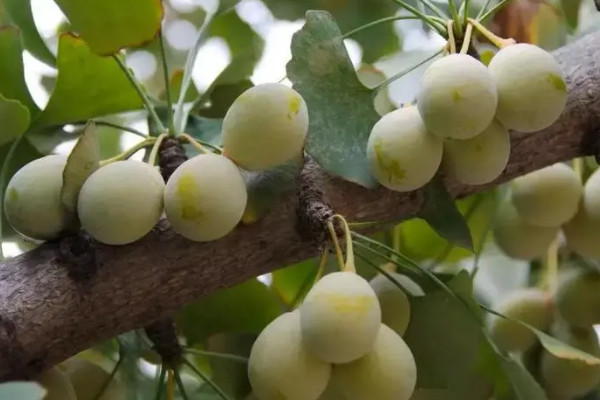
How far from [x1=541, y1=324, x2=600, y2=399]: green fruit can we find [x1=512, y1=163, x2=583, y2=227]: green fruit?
4.8 inches

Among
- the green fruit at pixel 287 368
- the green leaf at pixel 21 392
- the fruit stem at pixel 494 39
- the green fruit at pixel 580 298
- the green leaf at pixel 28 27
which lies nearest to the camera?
the green leaf at pixel 21 392

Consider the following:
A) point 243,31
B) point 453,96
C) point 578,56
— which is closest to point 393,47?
point 243,31

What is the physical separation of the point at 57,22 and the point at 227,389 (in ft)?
1.77

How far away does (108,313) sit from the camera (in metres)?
0.57

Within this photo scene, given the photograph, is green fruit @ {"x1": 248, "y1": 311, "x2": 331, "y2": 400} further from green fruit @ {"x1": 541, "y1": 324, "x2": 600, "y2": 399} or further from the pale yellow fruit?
green fruit @ {"x1": 541, "y1": 324, "x2": 600, "y2": 399}

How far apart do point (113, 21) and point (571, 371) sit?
52 centimetres

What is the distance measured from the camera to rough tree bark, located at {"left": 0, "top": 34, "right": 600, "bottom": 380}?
0.55m

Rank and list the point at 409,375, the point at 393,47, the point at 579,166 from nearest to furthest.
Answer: the point at 409,375, the point at 579,166, the point at 393,47

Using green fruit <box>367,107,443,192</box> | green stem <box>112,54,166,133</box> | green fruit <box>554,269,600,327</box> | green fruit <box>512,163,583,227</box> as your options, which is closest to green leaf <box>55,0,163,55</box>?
green stem <box>112,54,166,133</box>

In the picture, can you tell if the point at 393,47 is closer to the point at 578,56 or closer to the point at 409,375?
the point at 578,56

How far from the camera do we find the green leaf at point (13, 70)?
66cm

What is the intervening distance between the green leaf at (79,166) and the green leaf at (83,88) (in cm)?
15

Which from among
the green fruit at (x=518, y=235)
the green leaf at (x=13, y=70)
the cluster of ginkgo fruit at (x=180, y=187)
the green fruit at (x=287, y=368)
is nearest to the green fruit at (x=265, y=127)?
the cluster of ginkgo fruit at (x=180, y=187)

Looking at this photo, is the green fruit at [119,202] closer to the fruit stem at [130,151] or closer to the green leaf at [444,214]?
the fruit stem at [130,151]
